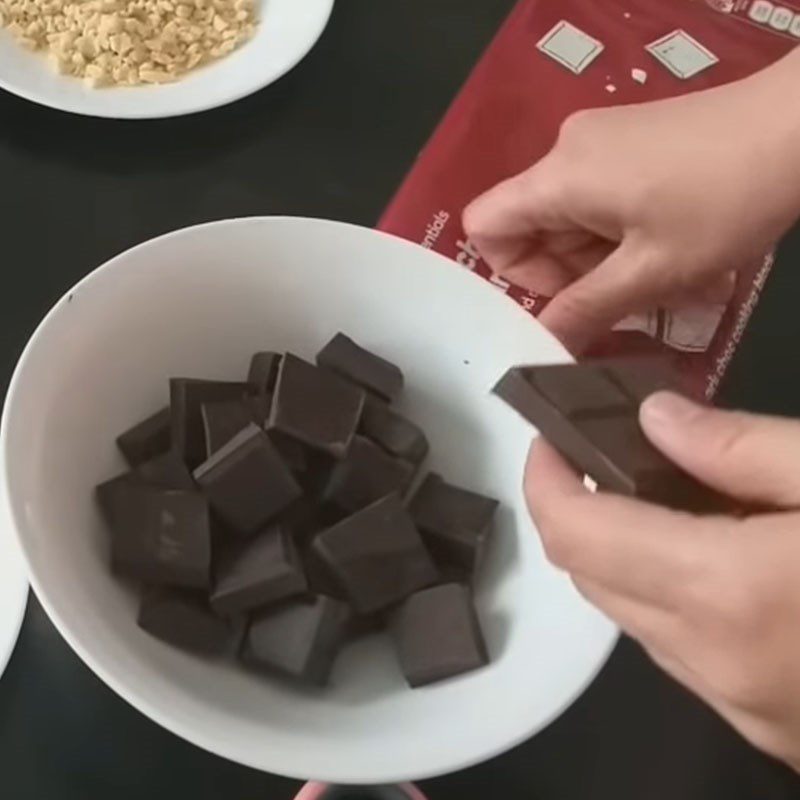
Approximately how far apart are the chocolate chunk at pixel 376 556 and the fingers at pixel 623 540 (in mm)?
126

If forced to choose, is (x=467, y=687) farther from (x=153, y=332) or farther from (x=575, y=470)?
(x=153, y=332)

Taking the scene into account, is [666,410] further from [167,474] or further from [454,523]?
[167,474]

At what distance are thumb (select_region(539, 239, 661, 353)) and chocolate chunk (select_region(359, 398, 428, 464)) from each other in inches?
5.6

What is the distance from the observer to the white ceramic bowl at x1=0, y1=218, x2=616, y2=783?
0.73 meters

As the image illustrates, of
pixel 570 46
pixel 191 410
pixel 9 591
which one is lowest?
pixel 9 591

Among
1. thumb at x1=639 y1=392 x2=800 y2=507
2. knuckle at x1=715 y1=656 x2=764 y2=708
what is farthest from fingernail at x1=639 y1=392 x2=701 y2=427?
knuckle at x1=715 y1=656 x2=764 y2=708

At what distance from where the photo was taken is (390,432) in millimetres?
894

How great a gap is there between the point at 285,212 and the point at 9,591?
396 mm

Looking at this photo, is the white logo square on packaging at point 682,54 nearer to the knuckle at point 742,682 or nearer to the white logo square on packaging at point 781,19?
the white logo square on packaging at point 781,19

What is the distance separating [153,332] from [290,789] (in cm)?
30

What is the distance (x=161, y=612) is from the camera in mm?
780

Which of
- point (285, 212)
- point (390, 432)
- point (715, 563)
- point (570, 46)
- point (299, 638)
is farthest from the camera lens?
point (570, 46)

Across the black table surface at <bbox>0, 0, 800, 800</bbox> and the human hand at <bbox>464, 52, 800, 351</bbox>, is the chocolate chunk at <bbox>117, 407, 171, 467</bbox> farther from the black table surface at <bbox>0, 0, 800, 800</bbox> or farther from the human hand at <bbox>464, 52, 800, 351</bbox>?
the human hand at <bbox>464, 52, 800, 351</bbox>

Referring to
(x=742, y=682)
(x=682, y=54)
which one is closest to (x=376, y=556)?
(x=742, y=682)
